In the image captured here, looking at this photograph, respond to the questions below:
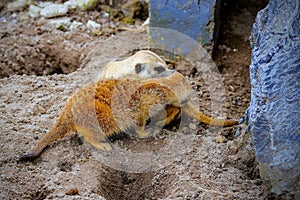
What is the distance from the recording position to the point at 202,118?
300 cm

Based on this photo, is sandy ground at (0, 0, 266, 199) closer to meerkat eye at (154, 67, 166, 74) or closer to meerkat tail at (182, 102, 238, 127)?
meerkat tail at (182, 102, 238, 127)

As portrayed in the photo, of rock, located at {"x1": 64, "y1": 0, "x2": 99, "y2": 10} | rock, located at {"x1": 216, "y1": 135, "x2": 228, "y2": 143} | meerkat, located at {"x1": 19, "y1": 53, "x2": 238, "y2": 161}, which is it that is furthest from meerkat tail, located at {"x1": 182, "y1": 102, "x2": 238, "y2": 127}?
rock, located at {"x1": 64, "y1": 0, "x2": 99, "y2": 10}

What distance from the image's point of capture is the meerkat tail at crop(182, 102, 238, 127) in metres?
2.97

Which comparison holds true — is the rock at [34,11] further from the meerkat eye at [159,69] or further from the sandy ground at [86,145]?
the meerkat eye at [159,69]

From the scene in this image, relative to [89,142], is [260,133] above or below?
above

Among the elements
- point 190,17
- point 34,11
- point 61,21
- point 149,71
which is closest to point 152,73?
point 149,71

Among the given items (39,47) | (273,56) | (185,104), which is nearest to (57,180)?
(185,104)

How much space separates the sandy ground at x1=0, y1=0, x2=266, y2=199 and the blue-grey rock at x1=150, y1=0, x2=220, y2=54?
0.24 metres

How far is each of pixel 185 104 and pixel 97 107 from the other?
576 mm

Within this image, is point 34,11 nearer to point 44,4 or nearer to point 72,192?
point 44,4

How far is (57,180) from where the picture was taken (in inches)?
98.4

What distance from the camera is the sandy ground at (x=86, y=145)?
8.10 feet

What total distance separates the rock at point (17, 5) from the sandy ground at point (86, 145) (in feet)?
1.84

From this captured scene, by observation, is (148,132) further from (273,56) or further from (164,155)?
(273,56)
